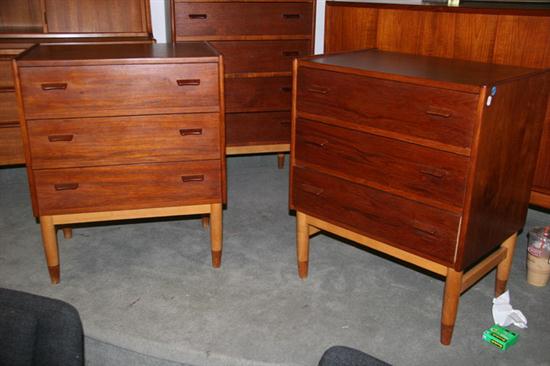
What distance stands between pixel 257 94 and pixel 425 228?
1526 mm

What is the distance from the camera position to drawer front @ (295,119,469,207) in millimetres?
1714

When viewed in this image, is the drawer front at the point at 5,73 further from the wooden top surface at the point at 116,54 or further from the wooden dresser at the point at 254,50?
the wooden dresser at the point at 254,50

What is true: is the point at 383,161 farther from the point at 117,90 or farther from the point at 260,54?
the point at 260,54

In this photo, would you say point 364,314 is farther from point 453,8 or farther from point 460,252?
point 453,8

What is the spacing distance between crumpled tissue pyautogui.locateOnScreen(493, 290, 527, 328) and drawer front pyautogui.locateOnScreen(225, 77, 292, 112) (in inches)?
61.1

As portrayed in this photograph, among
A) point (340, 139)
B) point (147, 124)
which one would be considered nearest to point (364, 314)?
point (340, 139)

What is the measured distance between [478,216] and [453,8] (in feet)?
3.01

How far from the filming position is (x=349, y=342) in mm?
1923

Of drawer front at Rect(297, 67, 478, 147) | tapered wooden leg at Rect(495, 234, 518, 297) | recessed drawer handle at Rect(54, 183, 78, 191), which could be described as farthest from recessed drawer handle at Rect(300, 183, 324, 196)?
recessed drawer handle at Rect(54, 183, 78, 191)

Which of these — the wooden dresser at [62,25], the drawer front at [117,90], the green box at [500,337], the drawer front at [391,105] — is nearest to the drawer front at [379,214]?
the drawer front at [391,105]

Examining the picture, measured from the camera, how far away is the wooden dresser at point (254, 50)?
286cm

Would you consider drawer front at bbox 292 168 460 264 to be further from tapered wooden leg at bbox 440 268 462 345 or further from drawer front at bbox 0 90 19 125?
drawer front at bbox 0 90 19 125

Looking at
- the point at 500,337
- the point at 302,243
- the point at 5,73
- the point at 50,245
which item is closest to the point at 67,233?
the point at 50,245

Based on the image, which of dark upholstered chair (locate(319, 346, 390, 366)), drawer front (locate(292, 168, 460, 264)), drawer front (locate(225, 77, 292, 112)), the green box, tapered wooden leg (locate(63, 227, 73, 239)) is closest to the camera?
dark upholstered chair (locate(319, 346, 390, 366))
